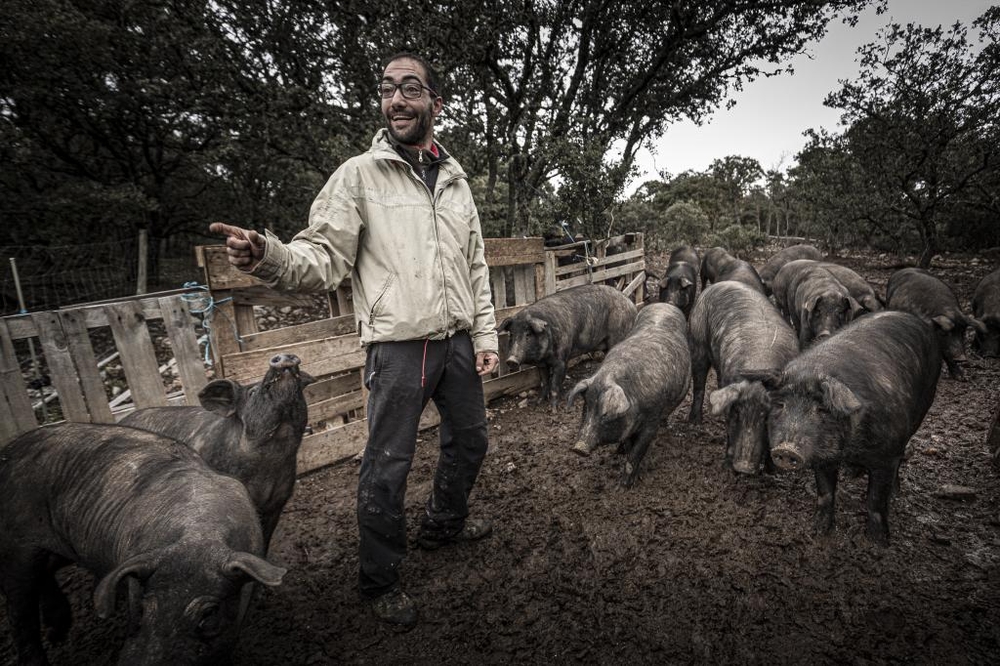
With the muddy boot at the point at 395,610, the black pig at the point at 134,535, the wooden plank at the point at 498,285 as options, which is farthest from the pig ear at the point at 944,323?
the black pig at the point at 134,535

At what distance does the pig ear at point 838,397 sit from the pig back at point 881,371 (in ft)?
0.23

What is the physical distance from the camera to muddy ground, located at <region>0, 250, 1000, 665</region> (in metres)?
2.46

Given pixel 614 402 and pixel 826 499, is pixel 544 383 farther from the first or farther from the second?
pixel 826 499

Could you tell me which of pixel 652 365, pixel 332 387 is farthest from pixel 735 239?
pixel 332 387

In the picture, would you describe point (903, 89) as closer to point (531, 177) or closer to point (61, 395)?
point (531, 177)

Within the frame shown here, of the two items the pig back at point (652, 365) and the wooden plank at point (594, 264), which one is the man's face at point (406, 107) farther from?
the wooden plank at point (594, 264)

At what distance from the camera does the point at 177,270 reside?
1498 centimetres

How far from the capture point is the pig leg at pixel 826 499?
319 centimetres

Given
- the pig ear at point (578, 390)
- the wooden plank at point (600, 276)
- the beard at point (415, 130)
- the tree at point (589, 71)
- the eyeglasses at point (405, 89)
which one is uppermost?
the tree at point (589, 71)

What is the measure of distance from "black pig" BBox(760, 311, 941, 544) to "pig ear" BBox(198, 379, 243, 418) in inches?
144

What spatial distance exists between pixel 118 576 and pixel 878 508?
451 centimetres

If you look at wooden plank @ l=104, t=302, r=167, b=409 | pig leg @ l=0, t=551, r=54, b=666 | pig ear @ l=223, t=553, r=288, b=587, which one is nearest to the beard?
pig ear @ l=223, t=553, r=288, b=587

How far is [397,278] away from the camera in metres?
2.33

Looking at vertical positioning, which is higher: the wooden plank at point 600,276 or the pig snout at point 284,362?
the pig snout at point 284,362
